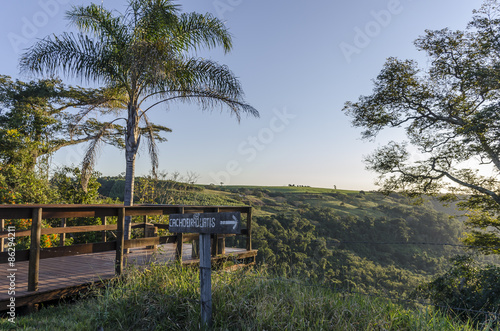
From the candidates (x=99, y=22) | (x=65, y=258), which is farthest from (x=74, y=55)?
(x=65, y=258)

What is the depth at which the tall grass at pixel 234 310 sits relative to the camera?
3346 millimetres

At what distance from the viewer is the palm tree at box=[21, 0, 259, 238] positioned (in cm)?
911

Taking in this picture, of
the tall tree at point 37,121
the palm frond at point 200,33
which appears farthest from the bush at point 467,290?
the tall tree at point 37,121

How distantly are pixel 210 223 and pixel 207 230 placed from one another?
9 cm

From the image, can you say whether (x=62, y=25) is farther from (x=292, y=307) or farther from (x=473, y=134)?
(x=473, y=134)

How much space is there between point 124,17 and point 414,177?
48.2ft

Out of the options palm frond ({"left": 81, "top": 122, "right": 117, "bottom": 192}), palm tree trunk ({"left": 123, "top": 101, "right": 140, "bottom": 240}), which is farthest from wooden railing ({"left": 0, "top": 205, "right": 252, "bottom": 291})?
palm frond ({"left": 81, "top": 122, "right": 117, "bottom": 192})

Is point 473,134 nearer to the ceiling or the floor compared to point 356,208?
nearer to the ceiling

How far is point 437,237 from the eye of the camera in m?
38.7

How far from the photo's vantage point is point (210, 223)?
365 cm

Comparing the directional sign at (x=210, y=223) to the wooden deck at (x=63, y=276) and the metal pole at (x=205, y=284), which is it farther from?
the wooden deck at (x=63, y=276)

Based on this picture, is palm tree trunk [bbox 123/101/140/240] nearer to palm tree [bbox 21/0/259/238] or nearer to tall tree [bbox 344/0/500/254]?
palm tree [bbox 21/0/259/238]

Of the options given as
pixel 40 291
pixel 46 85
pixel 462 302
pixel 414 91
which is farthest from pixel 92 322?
pixel 414 91

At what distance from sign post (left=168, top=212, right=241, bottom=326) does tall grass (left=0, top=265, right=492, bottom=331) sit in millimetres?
163
